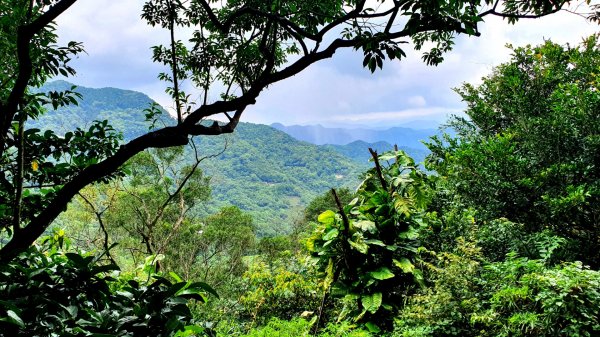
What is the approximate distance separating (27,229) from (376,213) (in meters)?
3.23

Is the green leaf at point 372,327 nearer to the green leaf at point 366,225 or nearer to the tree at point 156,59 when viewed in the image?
the green leaf at point 366,225

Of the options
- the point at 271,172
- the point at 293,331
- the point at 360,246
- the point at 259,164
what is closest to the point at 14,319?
the point at 293,331

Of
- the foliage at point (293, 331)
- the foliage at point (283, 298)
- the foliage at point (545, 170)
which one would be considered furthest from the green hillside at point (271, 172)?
the foliage at point (293, 331)

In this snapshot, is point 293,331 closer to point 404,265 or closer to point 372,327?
point 372,327

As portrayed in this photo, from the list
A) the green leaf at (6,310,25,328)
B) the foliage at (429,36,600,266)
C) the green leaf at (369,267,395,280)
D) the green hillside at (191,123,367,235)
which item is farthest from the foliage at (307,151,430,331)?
the green hillside at (191,123,367,235)

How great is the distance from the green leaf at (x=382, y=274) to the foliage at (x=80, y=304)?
8.52 ft

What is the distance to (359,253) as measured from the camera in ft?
12.8

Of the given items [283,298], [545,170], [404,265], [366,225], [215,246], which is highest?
[545,170]

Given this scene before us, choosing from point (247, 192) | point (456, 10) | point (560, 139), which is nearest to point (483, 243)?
point (560, 139)

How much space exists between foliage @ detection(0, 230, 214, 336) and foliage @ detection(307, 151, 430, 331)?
8.39 feet

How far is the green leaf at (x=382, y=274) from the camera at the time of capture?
3.59 metres

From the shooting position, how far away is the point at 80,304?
1199 mm

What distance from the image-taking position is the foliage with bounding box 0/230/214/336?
3.36ft

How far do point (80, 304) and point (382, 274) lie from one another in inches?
114
